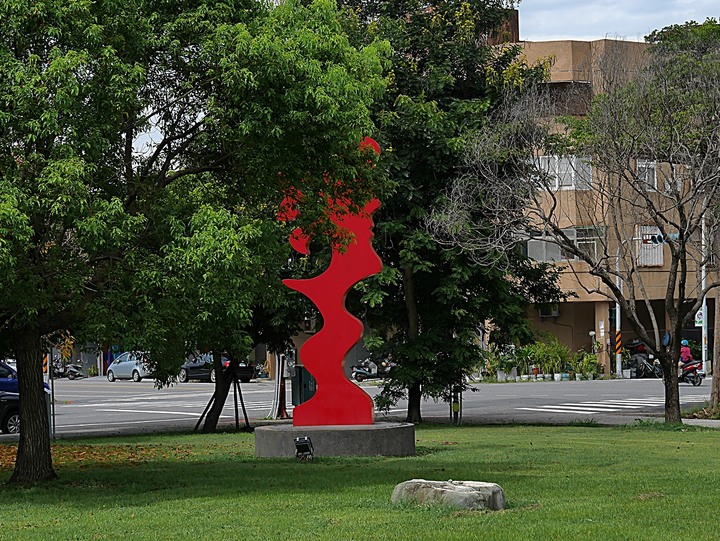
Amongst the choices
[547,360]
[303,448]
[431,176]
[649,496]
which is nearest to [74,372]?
[547,360]

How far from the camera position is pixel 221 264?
40.8 feet

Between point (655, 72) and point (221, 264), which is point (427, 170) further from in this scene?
point (221, 264)

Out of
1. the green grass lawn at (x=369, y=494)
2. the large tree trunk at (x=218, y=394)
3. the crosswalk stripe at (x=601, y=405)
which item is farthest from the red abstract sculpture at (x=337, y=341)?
the crosswalk stripe at (x=601, y=405)

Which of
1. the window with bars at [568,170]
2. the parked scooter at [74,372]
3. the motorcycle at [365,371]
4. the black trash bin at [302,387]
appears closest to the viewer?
the window with bars at [568,170]

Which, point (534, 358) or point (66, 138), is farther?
point (534, 358)

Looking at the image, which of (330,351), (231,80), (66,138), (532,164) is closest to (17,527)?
(66,138)

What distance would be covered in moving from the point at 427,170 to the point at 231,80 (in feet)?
48.4

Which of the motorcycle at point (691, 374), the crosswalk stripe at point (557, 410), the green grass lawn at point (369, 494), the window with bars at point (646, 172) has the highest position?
the window with bars at point (646, 172)

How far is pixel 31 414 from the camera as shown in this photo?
14688mm

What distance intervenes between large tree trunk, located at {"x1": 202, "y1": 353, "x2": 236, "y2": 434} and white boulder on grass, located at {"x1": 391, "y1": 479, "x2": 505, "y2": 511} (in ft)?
52.6

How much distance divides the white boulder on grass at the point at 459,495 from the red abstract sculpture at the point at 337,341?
779 centimetres

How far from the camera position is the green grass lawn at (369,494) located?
9836 mm

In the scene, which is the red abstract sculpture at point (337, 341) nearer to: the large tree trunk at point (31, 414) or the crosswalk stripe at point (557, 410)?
the large tree trunk at point (31, 414)

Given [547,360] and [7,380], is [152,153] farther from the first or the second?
[547,360]
